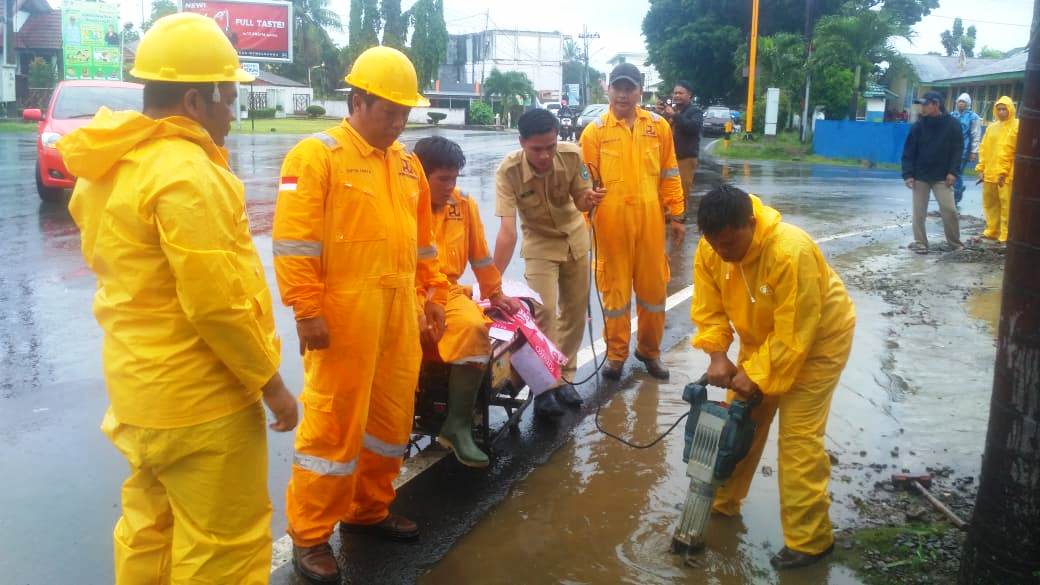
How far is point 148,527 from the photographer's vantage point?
9.32ft

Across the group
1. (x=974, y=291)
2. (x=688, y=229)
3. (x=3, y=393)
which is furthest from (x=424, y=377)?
(x=688, y=229)

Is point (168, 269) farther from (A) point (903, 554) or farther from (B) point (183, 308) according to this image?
(A) point (903, 554)

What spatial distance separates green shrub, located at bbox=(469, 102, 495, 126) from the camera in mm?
58719

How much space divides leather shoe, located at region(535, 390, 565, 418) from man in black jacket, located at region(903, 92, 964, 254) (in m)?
7.01

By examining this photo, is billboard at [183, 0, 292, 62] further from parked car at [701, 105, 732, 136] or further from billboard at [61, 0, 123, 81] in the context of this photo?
parked car at [701, 105, 732, 136]

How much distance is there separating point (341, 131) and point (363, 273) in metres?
0.58

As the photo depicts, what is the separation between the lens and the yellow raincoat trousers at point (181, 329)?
2486mm

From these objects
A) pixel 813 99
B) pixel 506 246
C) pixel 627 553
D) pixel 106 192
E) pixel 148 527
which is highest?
pixel 813 99

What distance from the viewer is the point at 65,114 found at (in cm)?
1385

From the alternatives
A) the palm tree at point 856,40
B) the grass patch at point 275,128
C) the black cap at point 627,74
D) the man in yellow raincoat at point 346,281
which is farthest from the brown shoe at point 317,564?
the palm tree at point 856,40

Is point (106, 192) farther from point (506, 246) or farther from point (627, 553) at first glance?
point (506, 246)

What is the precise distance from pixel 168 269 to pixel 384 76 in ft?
4.39

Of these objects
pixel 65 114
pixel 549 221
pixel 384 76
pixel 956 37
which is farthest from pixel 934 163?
pixel 956 37

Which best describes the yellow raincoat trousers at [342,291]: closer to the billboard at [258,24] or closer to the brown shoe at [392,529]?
the brown shoe at [392,529]
